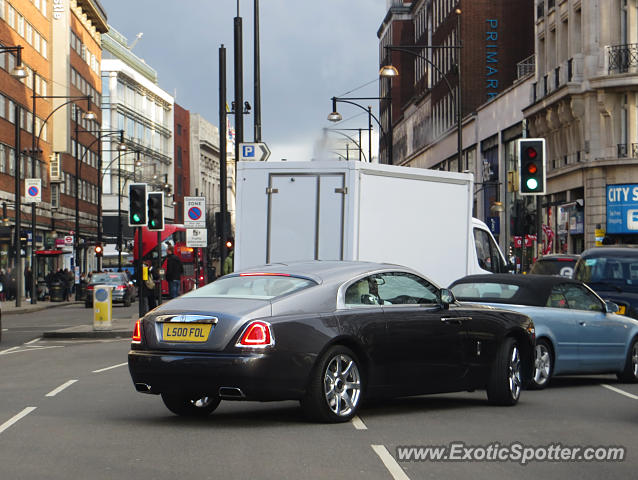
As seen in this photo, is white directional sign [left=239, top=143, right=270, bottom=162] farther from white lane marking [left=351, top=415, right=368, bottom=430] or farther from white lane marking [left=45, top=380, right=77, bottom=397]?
white lane marking [left=351, top=415, right=368, bottom=430]

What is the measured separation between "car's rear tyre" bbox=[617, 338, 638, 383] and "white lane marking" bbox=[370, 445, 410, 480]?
7.78 m

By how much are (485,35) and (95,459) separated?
64.7 meters

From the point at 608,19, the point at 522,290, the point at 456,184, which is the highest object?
the point at 608,19

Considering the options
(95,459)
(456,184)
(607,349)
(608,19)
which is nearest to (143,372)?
(95,459)

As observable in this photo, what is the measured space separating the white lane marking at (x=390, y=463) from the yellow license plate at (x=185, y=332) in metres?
1.98

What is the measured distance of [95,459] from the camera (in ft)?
29.8

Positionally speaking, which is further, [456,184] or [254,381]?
[456,184]

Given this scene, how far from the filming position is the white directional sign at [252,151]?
27438 mm

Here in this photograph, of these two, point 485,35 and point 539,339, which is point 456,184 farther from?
point 485,35

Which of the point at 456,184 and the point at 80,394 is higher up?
the point at 456,184

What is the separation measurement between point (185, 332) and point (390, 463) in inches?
111

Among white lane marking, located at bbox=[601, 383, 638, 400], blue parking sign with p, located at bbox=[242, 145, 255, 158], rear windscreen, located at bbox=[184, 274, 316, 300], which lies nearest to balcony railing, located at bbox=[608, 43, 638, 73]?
blue parking sign with p, located at bbox=[242, 145, 255, 158]

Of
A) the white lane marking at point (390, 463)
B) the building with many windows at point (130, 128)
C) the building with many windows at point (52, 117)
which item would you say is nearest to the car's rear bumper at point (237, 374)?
the white lane marking at point (390, 463)

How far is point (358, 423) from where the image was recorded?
36.9 ft
